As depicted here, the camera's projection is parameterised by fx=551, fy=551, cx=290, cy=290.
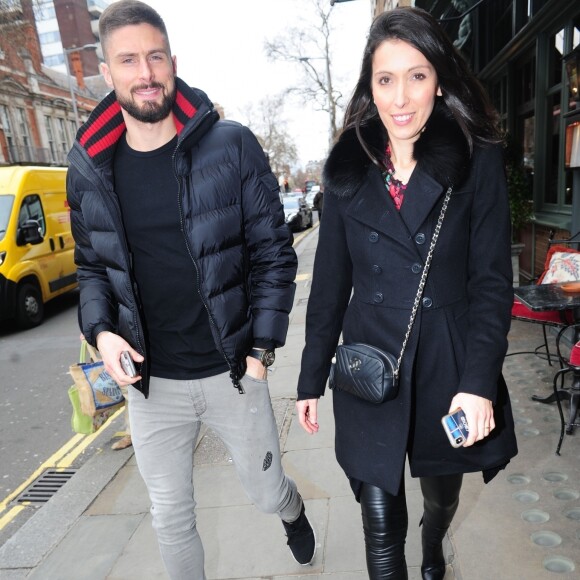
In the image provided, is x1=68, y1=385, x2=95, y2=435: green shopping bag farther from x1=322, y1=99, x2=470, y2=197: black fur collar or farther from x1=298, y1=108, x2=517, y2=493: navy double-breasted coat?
x1=322, y1=99, x2=470, y2=197: black fur collar

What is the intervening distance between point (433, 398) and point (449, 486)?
0.40 meters

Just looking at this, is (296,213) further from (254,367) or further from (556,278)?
(254,367)

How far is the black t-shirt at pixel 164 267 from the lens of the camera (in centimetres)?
196

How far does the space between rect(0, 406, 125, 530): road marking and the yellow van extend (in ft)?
14.6

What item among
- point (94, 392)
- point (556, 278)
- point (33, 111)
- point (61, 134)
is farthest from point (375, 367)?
point (61, 134)

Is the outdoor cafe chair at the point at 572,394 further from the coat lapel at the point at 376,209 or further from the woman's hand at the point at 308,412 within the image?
the coat lapel at the point at 376,209

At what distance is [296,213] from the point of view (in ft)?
66.8

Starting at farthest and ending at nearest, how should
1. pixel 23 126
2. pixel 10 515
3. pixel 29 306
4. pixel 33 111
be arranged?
pixel 33 111 < pixel 23 126 < pixel 29 306 < pixel 10 515

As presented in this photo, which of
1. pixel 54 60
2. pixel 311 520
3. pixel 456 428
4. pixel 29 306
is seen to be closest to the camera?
pixel 456 428

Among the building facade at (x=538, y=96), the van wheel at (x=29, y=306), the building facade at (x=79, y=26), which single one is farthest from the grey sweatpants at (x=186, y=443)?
the building facade at (x=79, y=26)

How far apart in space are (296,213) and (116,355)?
61.2 feet

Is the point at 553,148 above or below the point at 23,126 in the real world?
below

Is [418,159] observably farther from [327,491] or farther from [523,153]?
[523,153]

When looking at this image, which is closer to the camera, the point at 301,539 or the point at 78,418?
the point at 301,539
